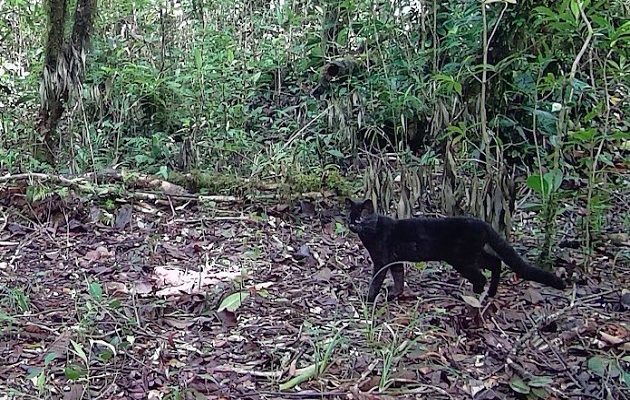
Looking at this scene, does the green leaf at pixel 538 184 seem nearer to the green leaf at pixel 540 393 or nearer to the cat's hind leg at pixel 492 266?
the cat's hind leg at pixel 492 266

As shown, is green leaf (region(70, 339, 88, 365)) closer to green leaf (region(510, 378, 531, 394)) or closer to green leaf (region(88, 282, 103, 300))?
green leaf (region(88, 282, 103, 300))

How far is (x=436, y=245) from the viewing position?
3.32 meters

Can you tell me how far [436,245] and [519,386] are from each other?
93cm

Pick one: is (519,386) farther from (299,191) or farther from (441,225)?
(299,191)

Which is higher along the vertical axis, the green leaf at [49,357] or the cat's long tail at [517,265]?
the cat's long tail at [517,265]

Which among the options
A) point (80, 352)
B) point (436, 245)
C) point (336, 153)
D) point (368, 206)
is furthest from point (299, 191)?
point (80, 352)

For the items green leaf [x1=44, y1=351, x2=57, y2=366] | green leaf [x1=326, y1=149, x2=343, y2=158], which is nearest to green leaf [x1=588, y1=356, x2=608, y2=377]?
green leaf [x1=44, y1=351, x2=57, y2=366]

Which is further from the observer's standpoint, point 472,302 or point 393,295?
point 393,295

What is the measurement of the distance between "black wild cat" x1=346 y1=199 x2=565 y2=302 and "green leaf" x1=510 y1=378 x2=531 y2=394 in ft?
2.65

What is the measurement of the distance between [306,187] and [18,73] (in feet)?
11.7

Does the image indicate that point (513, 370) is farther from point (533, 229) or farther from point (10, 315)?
point (10, 315)

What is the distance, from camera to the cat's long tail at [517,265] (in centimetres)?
327

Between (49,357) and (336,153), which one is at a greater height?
(336,153)

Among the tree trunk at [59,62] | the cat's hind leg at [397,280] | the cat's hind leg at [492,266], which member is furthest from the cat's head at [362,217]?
the tree trunk at [59,62]
